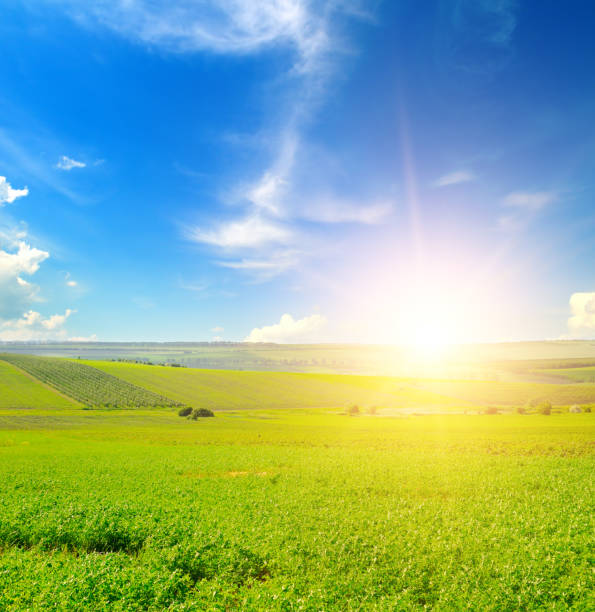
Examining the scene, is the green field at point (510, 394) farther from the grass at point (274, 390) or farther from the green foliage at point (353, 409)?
the green foliage at point (353, 409)

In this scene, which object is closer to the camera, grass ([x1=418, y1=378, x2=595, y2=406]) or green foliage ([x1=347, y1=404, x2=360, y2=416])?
green foliage ([x1=347, y1=404, x2=360, y2=416])

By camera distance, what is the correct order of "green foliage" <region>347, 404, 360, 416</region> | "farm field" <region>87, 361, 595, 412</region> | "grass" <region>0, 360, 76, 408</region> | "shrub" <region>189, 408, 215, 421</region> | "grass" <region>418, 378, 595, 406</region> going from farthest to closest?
1. "farm field" <region>87, 361, 595, 412</region>
2. "grass" <region>418, 378, 595, 406</region>
3. "green foliage" <region>347, 404, 360, 416</region>
4. "grass" <region>0, 360, 76, 408</region>
5. "shrub" <region>189, 408, 215, 421</region>

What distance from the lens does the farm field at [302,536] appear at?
12094 millimetres

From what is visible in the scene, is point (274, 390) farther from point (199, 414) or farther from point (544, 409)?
point (544, 409)

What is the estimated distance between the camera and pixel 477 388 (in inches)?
6609

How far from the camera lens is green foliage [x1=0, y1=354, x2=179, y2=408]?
4776 inches

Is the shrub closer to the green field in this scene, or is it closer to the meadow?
the meadow

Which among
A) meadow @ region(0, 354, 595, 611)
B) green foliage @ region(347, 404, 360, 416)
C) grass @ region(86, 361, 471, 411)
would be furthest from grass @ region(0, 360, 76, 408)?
meadow @ region(0, 354, 595, 611)

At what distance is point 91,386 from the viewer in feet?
458

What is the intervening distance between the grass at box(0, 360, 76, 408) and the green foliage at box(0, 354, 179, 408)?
163 inches

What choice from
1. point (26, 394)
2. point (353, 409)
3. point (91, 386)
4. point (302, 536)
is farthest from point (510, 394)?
point (26, 394)

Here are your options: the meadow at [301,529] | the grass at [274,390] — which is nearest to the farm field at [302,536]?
the meadow at [301,529]

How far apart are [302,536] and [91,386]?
146 m

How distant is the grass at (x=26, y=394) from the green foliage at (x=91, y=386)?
4139 millimetres
